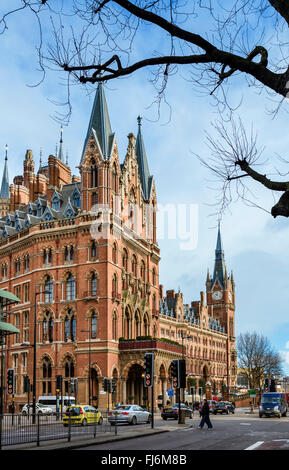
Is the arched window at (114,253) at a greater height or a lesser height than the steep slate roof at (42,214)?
lesser

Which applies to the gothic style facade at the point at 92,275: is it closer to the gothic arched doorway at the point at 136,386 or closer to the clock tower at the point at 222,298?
the gothic arched doorway at the point at 136,386

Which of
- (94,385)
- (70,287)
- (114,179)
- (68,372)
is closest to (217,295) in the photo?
(114,179)

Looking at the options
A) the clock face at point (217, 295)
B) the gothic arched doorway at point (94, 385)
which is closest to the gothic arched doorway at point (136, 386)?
the gothic arched doorway at point (94, 385)

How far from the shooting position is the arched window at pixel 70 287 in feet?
202

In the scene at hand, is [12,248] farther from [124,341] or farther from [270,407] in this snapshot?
[270,407]

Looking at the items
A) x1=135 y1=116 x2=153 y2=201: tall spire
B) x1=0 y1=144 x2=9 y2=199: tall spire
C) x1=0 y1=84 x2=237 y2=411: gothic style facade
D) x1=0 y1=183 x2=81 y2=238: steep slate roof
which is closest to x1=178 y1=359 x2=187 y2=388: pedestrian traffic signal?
x1=0 y1=84 x2=237 y2=411: gothic style facade

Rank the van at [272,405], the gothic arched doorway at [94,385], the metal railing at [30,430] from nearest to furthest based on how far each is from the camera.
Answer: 1. the metal railing at [30,430]
2. the van at [272,405]
3. the gothic arched doorway at [94,385]

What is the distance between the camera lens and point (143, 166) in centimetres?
7569

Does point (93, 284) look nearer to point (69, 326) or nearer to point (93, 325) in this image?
point (93, 325)

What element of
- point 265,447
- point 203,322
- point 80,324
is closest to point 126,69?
point 265,447

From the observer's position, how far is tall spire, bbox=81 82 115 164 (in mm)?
62531

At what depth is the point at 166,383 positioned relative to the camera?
6500cm

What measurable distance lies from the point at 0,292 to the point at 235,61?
23298 millimetres

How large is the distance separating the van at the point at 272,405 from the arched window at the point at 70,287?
22426 mm
